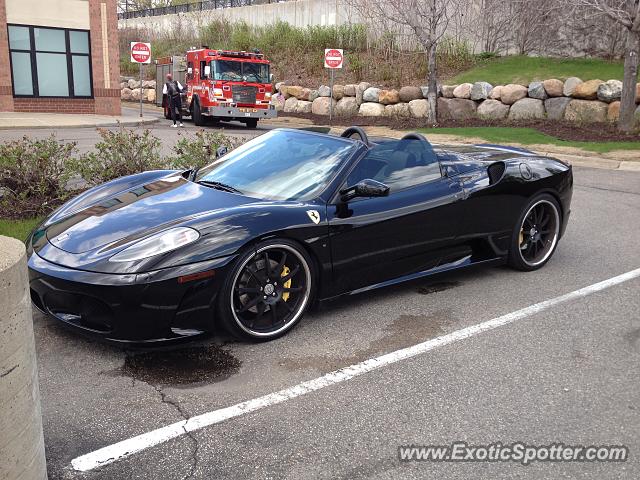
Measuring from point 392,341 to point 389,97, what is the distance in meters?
20.5

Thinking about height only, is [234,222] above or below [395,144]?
below

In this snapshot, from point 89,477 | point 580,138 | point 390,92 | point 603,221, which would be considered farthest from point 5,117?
point 89,477

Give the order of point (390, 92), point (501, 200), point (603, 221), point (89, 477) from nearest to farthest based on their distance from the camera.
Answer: point (89, 477)
point (501, 200)
point (603, 221)
point (390, 92)

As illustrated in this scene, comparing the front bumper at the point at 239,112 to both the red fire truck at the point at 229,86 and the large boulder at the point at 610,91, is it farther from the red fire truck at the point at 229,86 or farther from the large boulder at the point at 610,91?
the large boulder at the point at 610,91

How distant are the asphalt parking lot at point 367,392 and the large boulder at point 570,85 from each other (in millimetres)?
15145

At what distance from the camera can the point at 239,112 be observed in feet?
72.2

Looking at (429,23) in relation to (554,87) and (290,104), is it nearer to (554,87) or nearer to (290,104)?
(554,87)

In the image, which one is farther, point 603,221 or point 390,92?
point 390,92

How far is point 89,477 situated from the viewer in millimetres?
2641

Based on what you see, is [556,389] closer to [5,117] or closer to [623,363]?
[623,363]

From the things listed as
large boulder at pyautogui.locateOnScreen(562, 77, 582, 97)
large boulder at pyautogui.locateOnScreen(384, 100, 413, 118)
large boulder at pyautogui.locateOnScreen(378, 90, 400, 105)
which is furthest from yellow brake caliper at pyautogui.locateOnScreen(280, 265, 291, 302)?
large boulder at pyautogui.locateOnScreen(378, 90, 400, 105)

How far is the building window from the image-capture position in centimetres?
2332

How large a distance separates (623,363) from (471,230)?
65.9 inches

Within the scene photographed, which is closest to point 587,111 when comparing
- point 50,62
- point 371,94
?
point 371,94
